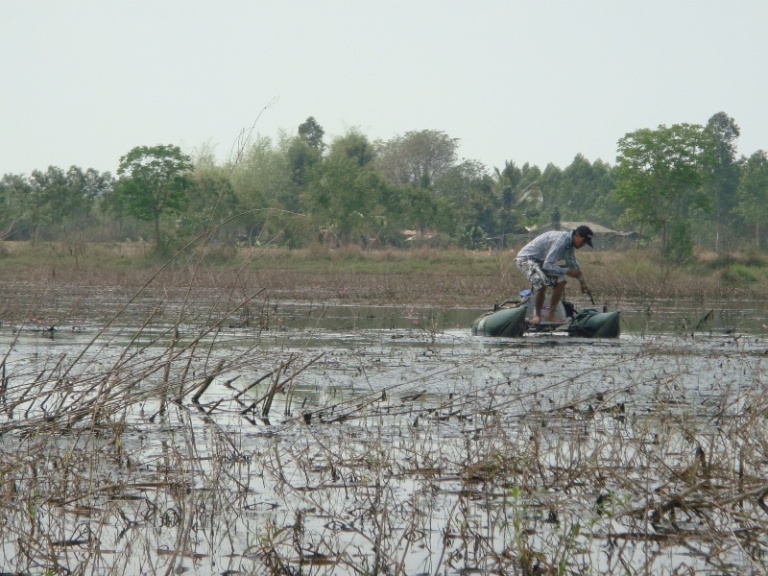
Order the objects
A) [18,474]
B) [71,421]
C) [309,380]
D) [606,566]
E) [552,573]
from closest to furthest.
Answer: [552,573], [606,566], [18,474], [71,421], [309,380]

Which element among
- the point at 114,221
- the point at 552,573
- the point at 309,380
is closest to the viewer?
the point at 552,573

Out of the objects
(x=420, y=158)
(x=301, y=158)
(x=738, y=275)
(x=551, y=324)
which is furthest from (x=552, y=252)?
(x=420, y=158)

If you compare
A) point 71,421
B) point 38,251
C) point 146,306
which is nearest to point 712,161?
point 38,251

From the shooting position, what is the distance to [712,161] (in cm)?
5147

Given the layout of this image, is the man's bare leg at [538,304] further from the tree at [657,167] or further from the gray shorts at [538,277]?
the tree at [657,167]

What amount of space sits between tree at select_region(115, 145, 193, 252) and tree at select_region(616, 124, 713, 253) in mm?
20220

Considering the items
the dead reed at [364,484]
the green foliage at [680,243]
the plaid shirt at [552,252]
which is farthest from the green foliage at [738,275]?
the dead reed at [364,484]

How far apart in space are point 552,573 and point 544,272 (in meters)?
10.9

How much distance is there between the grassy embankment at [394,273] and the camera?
26.5 metres

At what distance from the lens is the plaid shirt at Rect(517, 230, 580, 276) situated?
587 inches

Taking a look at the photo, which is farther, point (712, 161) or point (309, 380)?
point (712, 161)

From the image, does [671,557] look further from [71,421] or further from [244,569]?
[71,421]

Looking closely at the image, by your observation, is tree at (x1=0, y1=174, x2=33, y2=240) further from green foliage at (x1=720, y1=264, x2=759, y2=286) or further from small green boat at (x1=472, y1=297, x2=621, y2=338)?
green foliage at (x1=720, y1=264, x2=759, y2=286)

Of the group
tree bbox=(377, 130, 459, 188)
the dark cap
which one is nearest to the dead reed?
the dark cap
